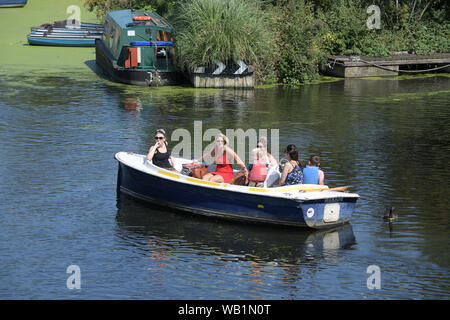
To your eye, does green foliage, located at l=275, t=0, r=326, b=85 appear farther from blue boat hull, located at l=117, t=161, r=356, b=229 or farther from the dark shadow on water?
blue boat hull, located at l=117, t=161, r=356, b=229

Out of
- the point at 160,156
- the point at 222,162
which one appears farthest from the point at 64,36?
the point at 222,162

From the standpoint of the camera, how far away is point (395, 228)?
46.5 feet

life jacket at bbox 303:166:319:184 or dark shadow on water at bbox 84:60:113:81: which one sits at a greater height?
dark shadow on water at bbox 84:60:113:81

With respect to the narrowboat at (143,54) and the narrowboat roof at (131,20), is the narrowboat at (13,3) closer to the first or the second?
the narrowboat roof at (131,20)

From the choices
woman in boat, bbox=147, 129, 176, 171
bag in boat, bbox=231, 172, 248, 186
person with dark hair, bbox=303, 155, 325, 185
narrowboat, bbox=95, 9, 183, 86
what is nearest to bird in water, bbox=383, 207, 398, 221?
person with dark hair, bbox=303, 155, 325, 185

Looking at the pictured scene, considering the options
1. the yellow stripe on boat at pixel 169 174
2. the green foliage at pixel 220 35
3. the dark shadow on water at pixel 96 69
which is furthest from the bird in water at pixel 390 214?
the dark shadow on water at pixel 96 69

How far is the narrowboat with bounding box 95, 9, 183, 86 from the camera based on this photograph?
99.8 ft

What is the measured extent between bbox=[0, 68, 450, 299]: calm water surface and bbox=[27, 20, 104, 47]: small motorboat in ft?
46.8

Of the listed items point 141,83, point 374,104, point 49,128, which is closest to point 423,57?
point 374,104

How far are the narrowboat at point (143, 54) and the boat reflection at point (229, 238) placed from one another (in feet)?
51.9

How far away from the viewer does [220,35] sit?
1142 inches

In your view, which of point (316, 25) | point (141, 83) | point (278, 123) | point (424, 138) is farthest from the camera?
point (316, 25)
